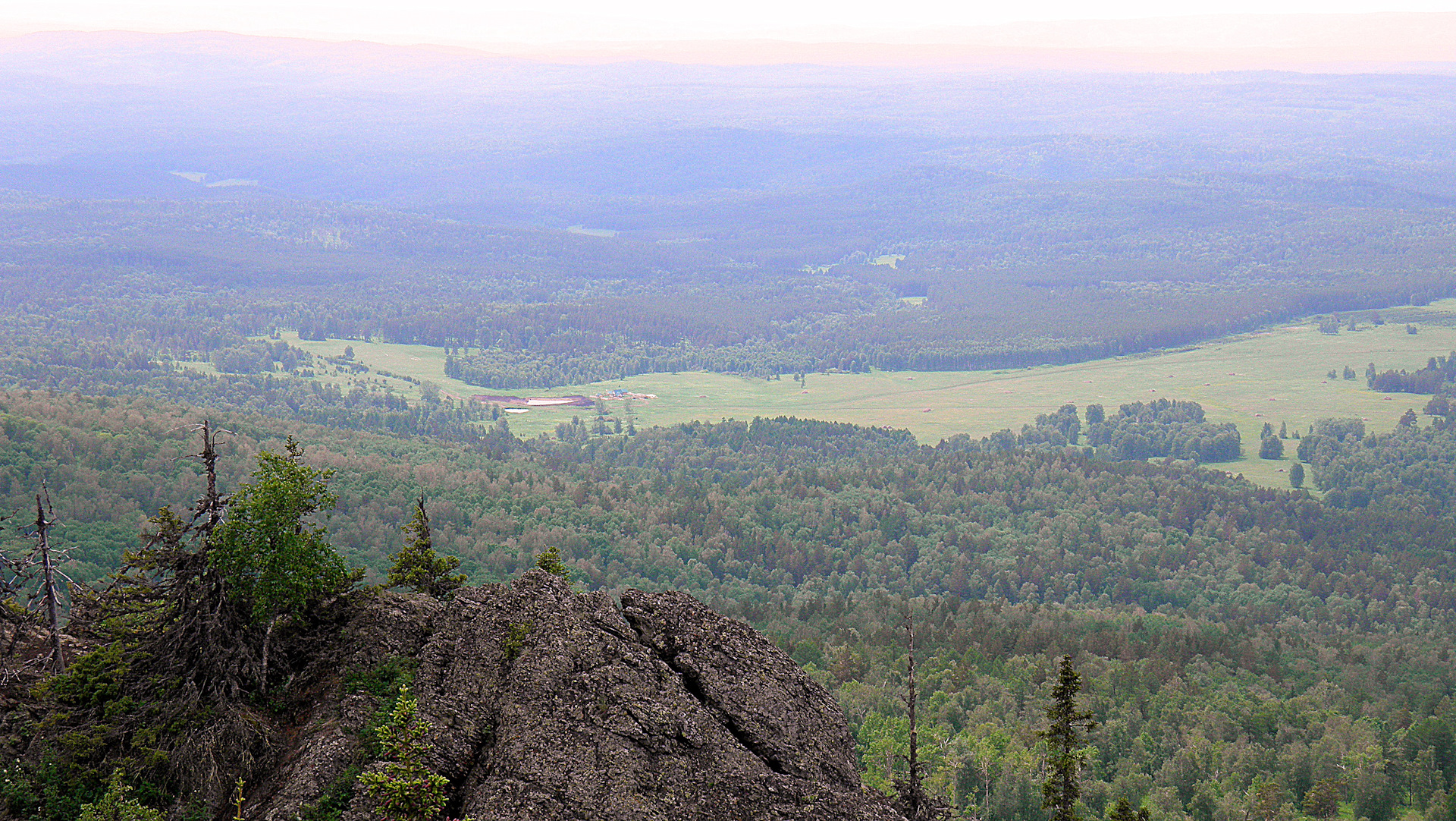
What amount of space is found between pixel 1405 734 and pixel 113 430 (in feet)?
488

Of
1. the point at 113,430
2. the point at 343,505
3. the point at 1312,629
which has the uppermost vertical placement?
the point at 113,430

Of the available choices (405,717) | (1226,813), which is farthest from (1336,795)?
(405,717)

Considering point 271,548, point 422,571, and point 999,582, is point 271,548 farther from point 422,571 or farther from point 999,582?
point 999,582

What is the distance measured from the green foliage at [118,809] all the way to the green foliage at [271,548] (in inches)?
223

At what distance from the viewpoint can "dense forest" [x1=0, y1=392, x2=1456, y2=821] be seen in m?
82.9

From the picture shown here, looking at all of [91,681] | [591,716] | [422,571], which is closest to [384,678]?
[591,716]

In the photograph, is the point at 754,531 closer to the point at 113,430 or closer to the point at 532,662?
the point at 113,430

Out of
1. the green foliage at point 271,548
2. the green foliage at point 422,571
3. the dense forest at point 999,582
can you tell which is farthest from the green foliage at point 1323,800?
the green foliage at point 271,548

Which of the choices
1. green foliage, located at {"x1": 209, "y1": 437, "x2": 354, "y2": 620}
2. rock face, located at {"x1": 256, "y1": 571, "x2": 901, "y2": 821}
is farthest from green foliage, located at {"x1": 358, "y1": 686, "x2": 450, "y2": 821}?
green foliage, located at {"x1": 209, "y1": 437, "x2": 354, "y2": 620}

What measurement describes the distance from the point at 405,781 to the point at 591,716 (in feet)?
17.2

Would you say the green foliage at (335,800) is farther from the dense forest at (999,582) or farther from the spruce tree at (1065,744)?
the dense forest at (999,582)

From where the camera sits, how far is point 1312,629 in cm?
13612

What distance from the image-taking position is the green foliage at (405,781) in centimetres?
2619

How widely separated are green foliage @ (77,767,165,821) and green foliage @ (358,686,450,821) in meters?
5.04
